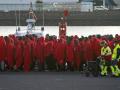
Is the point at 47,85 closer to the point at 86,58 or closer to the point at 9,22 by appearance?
the point at 86,58

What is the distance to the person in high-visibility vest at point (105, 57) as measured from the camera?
66.5 feet

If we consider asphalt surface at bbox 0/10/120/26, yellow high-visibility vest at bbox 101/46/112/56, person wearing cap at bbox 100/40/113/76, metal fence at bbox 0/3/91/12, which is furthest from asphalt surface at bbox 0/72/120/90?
metal fence at bbox 0/3/91/12

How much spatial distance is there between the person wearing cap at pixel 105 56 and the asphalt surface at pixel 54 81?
63cm

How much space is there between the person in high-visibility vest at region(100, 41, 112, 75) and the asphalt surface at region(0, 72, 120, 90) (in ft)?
2.09

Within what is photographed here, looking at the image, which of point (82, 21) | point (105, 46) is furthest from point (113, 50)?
point (82, 21)

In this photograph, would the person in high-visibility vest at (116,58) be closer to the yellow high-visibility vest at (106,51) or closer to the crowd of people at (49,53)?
the yellow high-visibility vest at (106,51)

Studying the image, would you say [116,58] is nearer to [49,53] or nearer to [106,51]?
[106,51]

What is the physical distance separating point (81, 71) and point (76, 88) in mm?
4754

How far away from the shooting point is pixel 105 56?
20.6 metres

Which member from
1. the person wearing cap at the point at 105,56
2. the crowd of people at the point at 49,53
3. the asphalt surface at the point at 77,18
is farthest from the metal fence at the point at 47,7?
the person wearing cap at the point at 105,56

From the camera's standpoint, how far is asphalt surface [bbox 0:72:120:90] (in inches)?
670

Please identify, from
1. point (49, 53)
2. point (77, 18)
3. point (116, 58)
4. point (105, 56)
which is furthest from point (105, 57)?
point (77, 18)

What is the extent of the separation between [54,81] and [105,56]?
274 centimetres

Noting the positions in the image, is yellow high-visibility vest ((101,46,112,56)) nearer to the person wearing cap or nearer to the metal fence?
the person wearing cap
